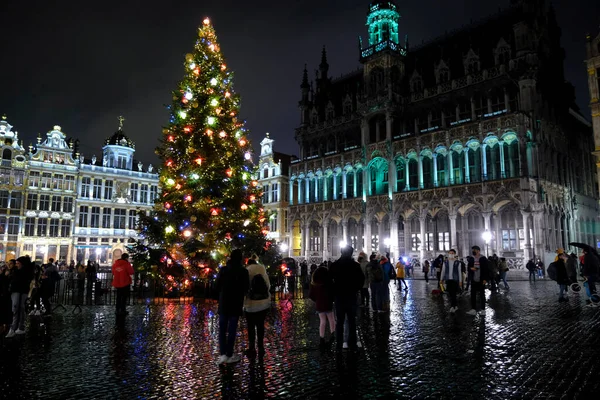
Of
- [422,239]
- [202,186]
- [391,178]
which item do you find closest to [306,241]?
[391,178]

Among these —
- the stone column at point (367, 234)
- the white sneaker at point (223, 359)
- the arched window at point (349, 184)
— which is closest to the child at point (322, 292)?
the white sneaker at point (223, 359)

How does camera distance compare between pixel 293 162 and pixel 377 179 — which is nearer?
pixel 377 179

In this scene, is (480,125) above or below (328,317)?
above

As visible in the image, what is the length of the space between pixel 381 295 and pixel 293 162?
123 ft

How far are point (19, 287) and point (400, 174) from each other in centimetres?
3551

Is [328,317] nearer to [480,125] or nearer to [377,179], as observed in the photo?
[480,125]

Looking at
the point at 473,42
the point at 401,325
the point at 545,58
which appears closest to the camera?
the point at 401,325

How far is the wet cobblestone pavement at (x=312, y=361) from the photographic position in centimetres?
576

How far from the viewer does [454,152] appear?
122 ft

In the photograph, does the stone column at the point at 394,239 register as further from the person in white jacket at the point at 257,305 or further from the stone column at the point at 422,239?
the person in white jacket at the point at 257,305

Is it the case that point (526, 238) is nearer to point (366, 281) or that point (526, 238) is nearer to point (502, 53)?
point (502, 53)

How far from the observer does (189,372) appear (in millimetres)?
6730

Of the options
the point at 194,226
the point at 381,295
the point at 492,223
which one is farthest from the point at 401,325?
the point at 492,223

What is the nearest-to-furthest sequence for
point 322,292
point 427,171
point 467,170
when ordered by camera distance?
point 322,292, point 467,170, point 427,171
